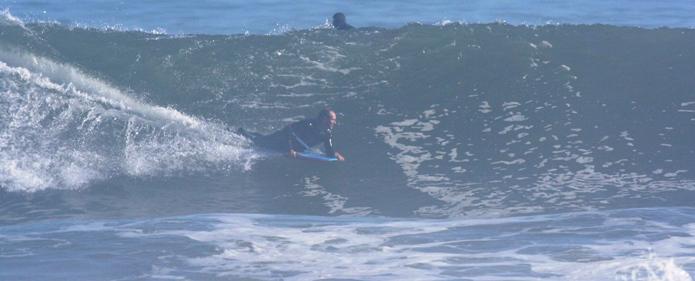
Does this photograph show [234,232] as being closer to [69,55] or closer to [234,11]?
[69,55]

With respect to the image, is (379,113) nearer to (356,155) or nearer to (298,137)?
(356,155)

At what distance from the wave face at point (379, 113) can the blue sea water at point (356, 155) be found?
38 mm

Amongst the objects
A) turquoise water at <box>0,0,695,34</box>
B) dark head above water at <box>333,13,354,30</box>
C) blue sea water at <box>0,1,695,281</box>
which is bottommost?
blue sea water at <box>0,1,695,281</box>

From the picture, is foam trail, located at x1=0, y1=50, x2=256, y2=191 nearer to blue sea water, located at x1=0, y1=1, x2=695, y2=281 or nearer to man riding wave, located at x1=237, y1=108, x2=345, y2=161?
blue sea water, located at x1=0, y1=1, x2=695, y2=281

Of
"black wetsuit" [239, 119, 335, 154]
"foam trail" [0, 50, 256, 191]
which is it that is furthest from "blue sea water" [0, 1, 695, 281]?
"black wetsuit" [239, 119, 335, 154]

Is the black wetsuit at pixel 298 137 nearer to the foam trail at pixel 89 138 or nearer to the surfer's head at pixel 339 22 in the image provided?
the foam trail at pixel 89 138

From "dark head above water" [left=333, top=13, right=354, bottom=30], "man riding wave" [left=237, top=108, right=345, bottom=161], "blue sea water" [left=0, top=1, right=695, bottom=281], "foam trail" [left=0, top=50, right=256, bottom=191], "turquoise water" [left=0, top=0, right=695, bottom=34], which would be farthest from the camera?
"turquoise water" [left=0, top=0, right=695, bottom=34]

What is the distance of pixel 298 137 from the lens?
1246cm

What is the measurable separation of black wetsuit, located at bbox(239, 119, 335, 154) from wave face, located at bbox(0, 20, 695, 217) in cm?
22

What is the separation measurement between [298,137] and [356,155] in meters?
0.93

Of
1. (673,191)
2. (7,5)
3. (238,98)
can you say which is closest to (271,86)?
(238,98)

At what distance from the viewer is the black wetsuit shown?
486 inches

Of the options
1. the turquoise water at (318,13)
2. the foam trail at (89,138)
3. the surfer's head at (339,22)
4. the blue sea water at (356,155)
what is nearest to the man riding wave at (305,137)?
the blue sea water at (356,155)

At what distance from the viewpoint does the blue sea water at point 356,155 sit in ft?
26.3
